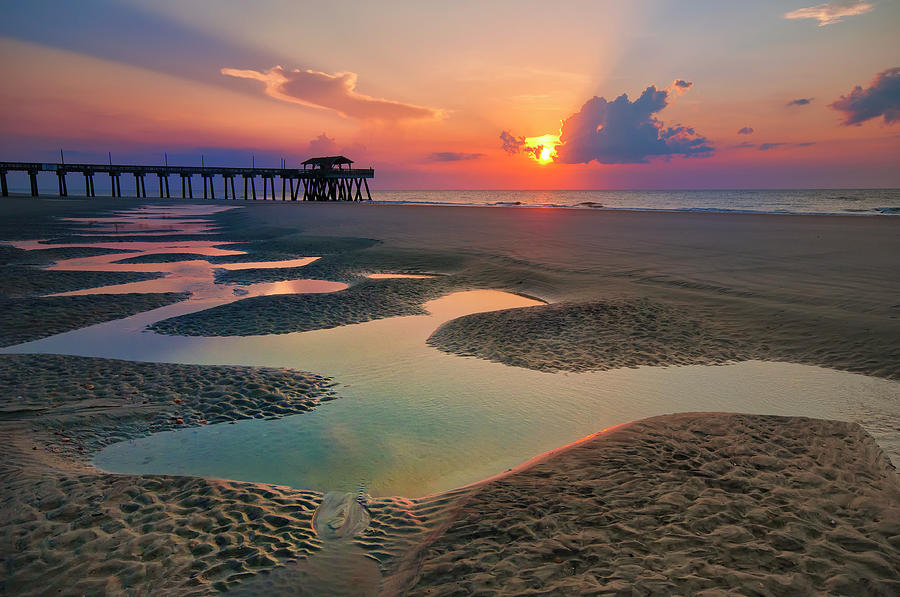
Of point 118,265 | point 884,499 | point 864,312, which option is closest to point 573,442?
point 884,499

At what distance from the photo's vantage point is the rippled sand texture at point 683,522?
3.35 meters

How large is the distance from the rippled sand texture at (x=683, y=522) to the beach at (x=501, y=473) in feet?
0.06

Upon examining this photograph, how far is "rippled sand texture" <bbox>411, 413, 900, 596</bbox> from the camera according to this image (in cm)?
335

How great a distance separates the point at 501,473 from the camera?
5.07 meters

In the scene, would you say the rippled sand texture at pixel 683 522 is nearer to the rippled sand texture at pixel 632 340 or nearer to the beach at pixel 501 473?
the beach at pixel 501 473

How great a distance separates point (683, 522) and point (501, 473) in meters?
1.77

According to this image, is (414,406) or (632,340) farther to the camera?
(632,340)

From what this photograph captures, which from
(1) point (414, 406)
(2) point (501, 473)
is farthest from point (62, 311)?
(2) point (501, 473)

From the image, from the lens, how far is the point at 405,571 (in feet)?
11.9

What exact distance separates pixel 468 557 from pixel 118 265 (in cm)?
1959

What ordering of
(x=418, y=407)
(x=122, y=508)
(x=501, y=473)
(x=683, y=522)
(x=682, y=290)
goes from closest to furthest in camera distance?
(x=683, y=522) < (x=122, y=508) < (x=501, y=473) < (x=418, y=407) < (x=682, y=290)

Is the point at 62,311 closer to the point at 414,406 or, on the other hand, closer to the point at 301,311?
the point at 301,311

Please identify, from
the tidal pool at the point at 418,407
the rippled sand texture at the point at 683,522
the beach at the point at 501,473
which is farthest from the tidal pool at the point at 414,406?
the rippled sand texture at the point at 683,522

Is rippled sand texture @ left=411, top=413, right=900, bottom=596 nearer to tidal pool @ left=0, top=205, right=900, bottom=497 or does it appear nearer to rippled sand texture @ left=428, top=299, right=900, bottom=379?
tidal pool @ left=0, top=205, right=900, bottom=497
